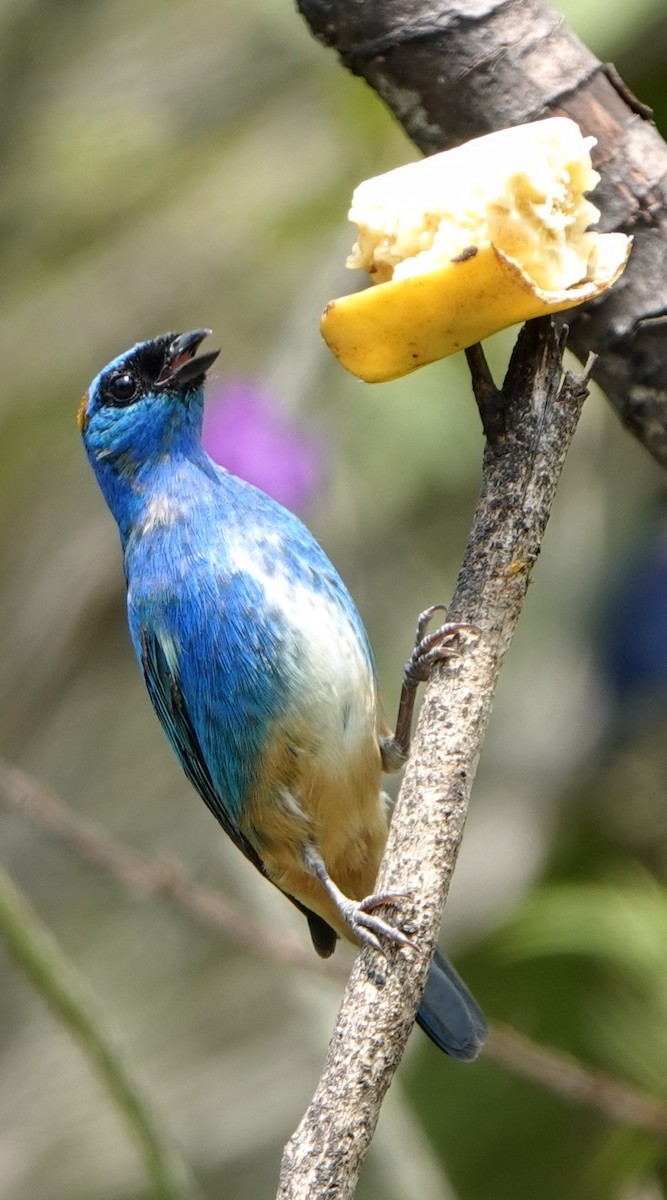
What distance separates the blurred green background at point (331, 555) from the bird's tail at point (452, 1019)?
136 cm

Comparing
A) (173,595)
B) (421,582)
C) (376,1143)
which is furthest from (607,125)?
(421,582)

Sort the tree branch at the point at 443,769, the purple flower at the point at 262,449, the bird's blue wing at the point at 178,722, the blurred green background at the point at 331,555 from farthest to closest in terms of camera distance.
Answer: the blurred green background at the point at 331,555
the purple flower at the point at 262,449
the bird's blue wing at the point at 178,722
the tree branch at the point at 443,769

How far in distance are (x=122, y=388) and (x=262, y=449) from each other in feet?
3.00

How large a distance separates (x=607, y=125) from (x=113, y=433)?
149 cm

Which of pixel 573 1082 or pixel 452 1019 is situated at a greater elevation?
pixel 452 1019

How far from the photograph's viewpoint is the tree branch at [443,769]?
1.68 meters

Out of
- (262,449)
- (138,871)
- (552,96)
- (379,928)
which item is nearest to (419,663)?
(379,928)

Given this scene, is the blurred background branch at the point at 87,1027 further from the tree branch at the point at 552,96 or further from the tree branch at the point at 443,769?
the tree branch at the point at 552,96

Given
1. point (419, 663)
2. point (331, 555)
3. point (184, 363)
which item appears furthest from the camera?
point (331, 555)

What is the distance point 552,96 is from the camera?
2.10 metres

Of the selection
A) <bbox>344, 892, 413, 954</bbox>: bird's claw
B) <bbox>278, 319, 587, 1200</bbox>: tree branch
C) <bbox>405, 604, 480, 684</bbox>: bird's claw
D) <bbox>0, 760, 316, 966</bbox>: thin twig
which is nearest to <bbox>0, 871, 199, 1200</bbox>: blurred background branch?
<bbox>0, 760, 316, 966</bbox>: thin twig

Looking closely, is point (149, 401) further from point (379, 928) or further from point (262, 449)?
point (379, 928)

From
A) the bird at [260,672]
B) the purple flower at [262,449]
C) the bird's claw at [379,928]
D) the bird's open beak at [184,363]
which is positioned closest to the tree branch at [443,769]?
the bird's claw at [379,928]

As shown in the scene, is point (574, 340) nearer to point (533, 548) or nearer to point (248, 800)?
point (533, 548)
